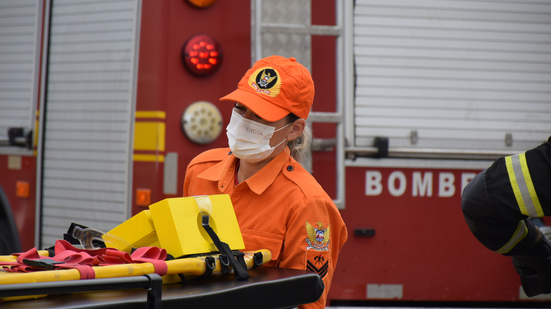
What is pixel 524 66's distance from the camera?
346cm

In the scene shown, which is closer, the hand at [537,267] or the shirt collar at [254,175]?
the hand at [537,267]

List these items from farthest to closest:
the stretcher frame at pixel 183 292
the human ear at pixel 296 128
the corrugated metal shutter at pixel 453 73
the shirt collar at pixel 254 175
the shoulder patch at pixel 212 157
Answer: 1. the corrugated metal shutter at pixel 453 73
2. the shoulder patch at pixel 212 157
3. the human ear at pixel 296 128
4. the shirt collar at pixel 254 175
5. the stretcher frame at pixel 183 292

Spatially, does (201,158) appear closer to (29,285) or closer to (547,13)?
(29,285)

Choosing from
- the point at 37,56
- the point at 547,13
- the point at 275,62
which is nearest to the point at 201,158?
the point at 275,62

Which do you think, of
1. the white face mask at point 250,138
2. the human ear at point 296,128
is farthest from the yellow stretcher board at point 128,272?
the human ear at point 296,128

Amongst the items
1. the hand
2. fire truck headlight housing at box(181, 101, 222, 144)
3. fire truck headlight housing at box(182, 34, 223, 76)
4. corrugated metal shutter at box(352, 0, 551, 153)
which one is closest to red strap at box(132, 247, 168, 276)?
the hand

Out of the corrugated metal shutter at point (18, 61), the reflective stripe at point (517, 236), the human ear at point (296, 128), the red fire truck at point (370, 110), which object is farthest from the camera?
the corrugated metal shutter at point (18, 61)

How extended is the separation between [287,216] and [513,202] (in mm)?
715

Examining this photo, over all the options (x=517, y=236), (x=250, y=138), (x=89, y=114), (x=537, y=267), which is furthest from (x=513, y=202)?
(x=89, y=114)

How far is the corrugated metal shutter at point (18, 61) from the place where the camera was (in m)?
3.71

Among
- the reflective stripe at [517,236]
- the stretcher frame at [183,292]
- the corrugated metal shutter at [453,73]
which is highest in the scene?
the corrugated metal shutter at [453,73]

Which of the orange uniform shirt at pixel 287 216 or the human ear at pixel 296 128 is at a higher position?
the human ear at pixel 296 128

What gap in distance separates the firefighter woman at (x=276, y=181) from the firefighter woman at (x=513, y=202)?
0.49 meters

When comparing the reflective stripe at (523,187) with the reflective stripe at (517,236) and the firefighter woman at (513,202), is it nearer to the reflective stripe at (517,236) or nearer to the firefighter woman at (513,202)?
the firefighter woman at (513,202)
